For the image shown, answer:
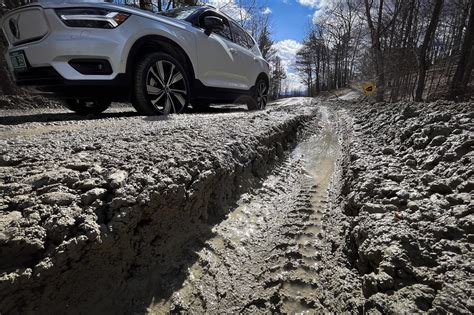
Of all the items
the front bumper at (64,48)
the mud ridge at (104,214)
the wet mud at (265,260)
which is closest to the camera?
the mud ridge at (104,214)

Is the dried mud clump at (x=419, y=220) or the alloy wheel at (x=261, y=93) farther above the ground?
the alloy wheel at (x=261, y=93)

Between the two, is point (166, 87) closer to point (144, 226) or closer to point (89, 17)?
point (89, 17)

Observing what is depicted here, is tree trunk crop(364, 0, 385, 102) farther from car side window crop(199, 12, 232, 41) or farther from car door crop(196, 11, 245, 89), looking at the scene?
car door crop(196, 11, 245, 89)

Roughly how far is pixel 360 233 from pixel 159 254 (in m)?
1.09

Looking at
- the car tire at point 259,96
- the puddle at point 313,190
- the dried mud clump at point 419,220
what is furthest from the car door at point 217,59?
the dried mud clump at point 419,220

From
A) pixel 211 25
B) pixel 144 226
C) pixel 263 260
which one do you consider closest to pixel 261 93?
pixel 211 25

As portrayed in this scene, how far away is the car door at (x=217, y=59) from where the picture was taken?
12.2 ft

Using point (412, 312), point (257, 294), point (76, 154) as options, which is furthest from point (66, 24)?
point (412, 312)

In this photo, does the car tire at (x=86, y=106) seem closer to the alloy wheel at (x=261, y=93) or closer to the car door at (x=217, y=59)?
the car door at (x=217, y=59)

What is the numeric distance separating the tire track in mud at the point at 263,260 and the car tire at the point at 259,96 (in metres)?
3.34

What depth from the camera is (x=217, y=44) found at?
Result: 157 inches

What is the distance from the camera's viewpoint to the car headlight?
252cm

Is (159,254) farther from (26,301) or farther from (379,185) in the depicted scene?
(379,185)

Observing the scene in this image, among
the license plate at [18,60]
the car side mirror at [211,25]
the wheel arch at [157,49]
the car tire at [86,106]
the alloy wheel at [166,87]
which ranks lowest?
the car tire at [86,106]
